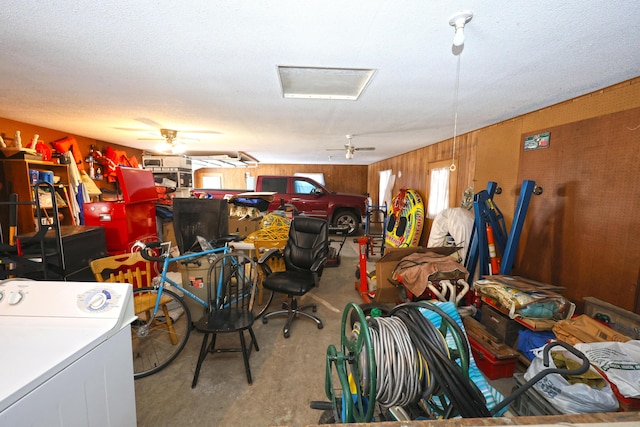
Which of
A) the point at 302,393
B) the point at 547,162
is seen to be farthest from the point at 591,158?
the point at 302,393

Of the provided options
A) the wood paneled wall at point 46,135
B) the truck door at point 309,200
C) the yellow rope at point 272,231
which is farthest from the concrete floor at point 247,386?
the truck door at point 309,200

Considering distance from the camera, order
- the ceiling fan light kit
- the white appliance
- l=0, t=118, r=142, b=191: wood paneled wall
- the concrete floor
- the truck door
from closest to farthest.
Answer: the white appliance < the ceiling fan light kit < the concrete floor < l=0, t=118, r=142, b=191: wood paneled wall < the truck door

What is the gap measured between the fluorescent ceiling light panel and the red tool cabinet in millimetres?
2565

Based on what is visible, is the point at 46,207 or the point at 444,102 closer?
the point at 444,102

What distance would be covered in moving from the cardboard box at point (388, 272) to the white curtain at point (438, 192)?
154 centimetres

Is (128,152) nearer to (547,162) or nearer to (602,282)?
(547,162)

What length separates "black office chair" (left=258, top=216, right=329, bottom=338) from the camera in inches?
92.4

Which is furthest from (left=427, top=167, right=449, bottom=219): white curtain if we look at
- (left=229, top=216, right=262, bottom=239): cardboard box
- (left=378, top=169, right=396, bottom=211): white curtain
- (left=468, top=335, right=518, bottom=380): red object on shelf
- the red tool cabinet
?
the red tool cabinet

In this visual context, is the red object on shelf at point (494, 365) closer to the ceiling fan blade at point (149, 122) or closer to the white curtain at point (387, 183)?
the ceiling fan blade at point (149, 122)

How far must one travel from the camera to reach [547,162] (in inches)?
89.5

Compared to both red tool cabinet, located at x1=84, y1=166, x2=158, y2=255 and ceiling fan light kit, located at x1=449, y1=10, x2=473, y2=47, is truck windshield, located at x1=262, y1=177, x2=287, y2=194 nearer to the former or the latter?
red tool cabinet, located at x1=84, y1=166, x2=158, y2=255

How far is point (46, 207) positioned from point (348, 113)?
3.55 meters

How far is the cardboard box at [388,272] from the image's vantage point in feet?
8.69

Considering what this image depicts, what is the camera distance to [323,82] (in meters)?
1.89
